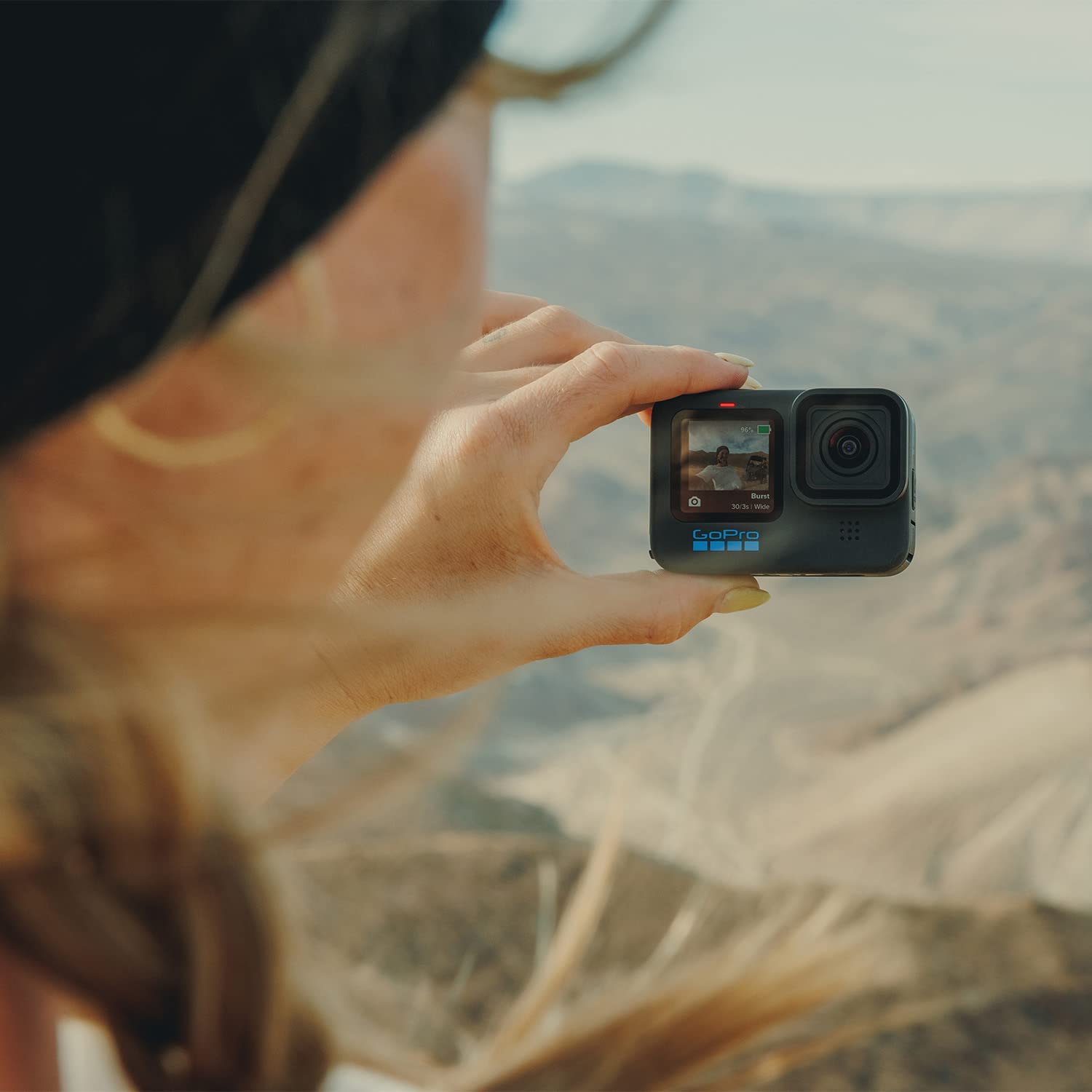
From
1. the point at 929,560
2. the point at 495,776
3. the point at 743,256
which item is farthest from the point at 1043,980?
the point at 743,256

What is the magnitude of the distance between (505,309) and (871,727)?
28.2ft

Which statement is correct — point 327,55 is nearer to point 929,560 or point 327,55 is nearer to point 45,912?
point 45,912

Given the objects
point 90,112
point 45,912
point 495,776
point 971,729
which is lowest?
point 495,776

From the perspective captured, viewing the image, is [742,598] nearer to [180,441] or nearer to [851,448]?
[851,448]

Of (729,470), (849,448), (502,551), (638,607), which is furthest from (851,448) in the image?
(502,551)

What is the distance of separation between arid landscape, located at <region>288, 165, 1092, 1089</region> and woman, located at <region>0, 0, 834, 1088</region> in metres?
0.12

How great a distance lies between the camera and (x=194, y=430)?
1.66 ft

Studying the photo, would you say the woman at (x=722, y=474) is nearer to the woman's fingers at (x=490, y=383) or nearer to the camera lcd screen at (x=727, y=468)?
the camera lcd screen at (x=727, y=468)

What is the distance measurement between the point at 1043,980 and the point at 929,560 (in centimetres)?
991

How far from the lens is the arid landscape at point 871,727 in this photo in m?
4.70

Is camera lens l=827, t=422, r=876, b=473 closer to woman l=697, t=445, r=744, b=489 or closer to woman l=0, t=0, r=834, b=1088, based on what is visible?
woman l=697, t=445, r=744, b=489

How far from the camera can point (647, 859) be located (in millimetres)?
5539

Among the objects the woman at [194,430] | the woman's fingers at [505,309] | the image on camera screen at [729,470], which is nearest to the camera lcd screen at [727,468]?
the image on camera screen at [729,470]

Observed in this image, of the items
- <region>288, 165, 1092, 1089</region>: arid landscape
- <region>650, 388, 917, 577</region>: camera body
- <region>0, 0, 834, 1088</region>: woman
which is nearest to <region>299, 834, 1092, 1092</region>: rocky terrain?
<region>288, 165, 1092, 1089</region>: arid landscape
